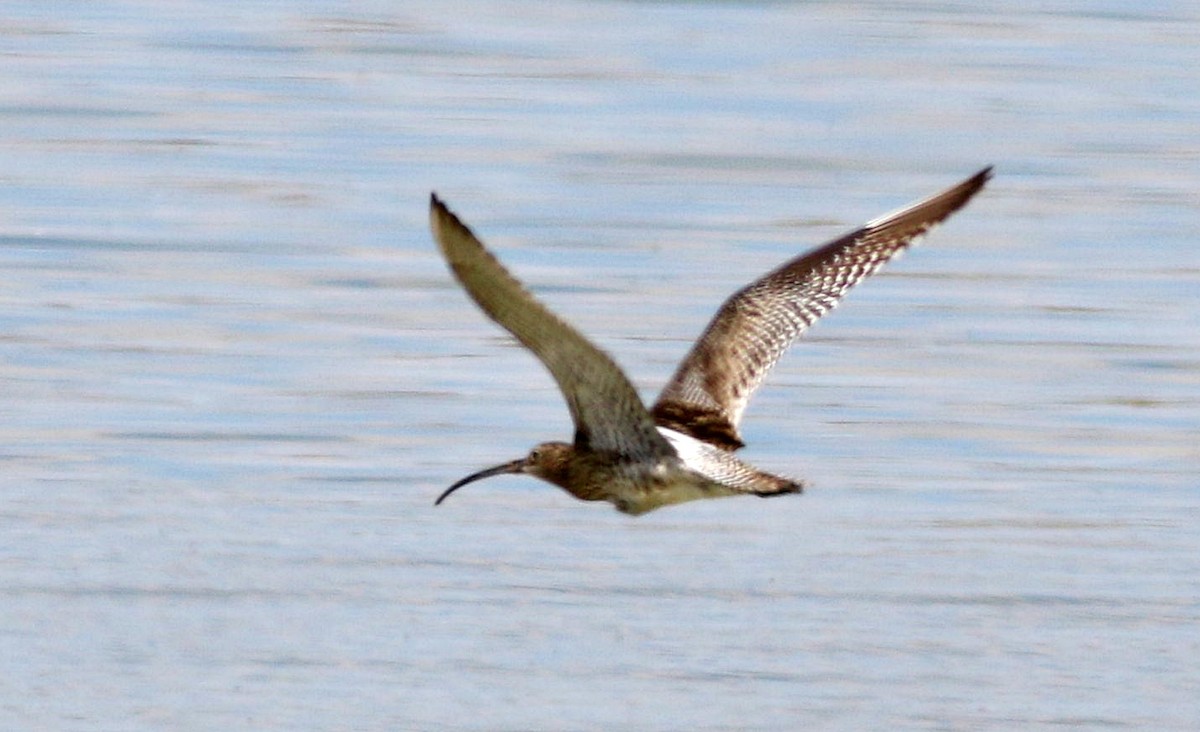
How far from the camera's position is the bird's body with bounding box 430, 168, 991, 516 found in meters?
6.64

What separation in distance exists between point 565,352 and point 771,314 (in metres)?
2.05

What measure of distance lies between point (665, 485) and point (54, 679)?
2.19 metres

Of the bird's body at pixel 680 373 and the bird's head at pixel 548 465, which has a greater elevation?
the bird's body at pixel 680 373

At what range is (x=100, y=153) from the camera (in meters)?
17.4

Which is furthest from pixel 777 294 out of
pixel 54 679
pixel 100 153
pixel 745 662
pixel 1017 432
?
pixel 100 153

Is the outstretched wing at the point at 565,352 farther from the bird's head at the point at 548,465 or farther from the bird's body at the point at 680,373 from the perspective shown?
the bird's head at the point at 548,465

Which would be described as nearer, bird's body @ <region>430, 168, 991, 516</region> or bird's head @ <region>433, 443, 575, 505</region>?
bird's body @ <region>430, 168, 991, 516</region>

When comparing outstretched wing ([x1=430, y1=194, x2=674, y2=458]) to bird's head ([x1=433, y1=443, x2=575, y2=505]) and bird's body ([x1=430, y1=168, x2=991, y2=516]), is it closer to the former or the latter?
bird's body ([x1=430, y1=168, x2=991, y2=516])

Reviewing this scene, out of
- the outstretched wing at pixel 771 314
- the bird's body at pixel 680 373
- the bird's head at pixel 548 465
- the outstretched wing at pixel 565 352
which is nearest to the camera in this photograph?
the outstretched wing at pixel 565 352

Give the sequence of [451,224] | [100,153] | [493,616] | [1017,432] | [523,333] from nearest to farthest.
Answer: [451,224]
[523,333]
[493,616]
[1017,432]
[100,153]

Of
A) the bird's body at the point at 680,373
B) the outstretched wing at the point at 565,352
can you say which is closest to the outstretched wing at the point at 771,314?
the bird's body at the point at 680,373

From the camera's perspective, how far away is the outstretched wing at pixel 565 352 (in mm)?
6375

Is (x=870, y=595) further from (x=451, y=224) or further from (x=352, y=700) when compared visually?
(x=451, y=224)

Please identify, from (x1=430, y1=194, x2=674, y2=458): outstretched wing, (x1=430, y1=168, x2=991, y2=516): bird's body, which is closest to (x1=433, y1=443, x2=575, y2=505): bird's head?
(x1=430, y1=168, x2=991, y2=516): bird's body
